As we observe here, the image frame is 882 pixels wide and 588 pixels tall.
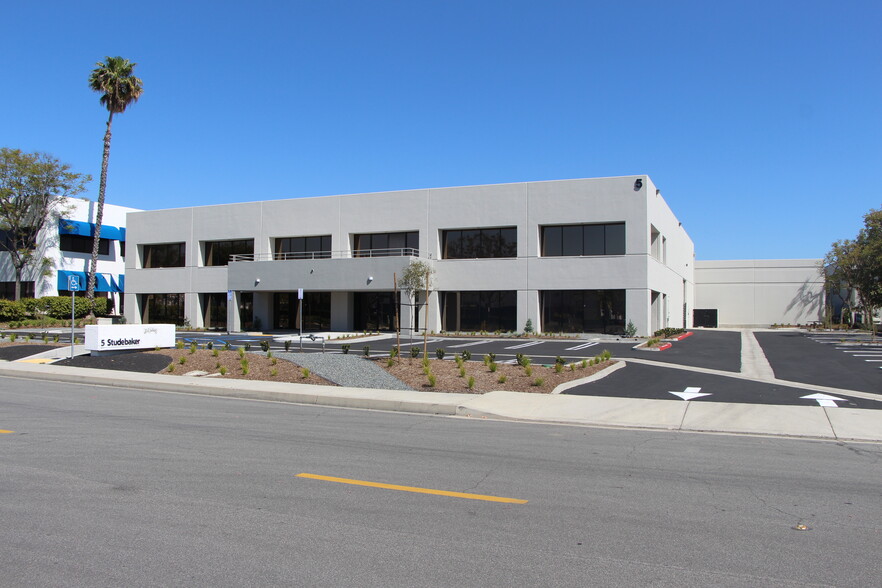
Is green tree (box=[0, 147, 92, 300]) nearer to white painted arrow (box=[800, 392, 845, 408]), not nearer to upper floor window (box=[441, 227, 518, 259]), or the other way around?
upper floor window (box=[441, 227, 518, 259])

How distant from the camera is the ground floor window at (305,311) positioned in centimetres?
3991

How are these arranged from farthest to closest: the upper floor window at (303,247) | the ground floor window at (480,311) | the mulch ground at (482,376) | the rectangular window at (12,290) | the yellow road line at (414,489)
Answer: the rectangular window at (12,290) < the upper floor window at (303,247) < the ground floor window at (480,311) < the mulch ground at (482,376) < the yellow road line at (414,489)

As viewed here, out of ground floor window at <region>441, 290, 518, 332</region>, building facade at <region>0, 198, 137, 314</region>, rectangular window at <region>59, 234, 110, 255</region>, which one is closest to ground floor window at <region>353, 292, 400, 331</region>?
ground floor window at <region>441, 290, 518, 332</region>

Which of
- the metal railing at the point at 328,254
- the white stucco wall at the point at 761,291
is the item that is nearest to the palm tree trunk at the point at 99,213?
the metal railing at the point at 328,254

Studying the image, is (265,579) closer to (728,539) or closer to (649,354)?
(728,539)

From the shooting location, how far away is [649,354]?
23.7 meters

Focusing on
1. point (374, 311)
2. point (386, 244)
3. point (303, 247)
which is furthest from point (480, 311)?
point (303, 247)

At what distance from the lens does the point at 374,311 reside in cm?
3850

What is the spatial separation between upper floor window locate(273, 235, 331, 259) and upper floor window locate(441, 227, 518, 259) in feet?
25.4

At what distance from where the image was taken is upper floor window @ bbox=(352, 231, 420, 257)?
3769 cm

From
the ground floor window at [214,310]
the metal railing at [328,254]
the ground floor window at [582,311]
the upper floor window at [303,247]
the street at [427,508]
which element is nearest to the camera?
the street at [427,508]

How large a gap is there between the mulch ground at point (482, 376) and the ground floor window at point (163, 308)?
30508mm

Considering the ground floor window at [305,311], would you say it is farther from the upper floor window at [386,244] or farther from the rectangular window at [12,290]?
the rectangular window at [12,290]

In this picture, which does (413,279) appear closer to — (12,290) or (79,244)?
(79,244)
